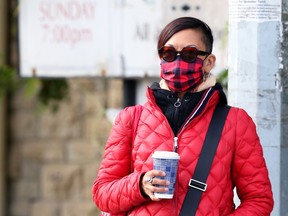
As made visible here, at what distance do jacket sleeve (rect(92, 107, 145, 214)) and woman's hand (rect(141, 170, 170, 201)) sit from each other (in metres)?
0.12

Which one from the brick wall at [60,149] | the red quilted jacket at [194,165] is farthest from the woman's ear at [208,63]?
the brick wall at [60,149]

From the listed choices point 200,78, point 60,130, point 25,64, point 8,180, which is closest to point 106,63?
point 25,64

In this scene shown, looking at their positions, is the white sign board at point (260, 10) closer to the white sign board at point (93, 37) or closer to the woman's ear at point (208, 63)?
the woman's ear at point (208, 63)

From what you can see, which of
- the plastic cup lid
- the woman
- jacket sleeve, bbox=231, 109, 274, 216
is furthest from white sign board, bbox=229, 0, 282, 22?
the plastic cup lid

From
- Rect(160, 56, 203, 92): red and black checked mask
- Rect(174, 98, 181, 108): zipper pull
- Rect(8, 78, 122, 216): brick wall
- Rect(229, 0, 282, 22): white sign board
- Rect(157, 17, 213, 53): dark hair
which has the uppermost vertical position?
Rect(229, 0, 282, 22): white sign board

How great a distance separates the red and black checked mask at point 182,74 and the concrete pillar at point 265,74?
0.61 meters

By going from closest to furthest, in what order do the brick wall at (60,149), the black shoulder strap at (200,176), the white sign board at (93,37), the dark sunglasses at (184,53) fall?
the black shoulder strap at (200,176) < the dark sunglasses at (184,53) < the white sign board at (93,37) < the brick wall at (60,149)

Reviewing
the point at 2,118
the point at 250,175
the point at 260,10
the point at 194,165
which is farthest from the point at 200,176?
the point at 2,118

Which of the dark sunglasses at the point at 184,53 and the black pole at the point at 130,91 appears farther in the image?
the black pole at the point at 130,91

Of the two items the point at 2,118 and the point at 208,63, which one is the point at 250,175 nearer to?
the point at 208,63

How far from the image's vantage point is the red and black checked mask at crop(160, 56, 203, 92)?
3.75 m

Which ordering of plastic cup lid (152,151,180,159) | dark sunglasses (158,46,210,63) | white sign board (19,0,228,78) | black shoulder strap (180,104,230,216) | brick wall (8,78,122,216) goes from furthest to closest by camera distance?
brick wall (8,78,122,216), white sign board (19,0,228,78), dark sunglasses (158,46,210,63), black shoulder strap (180,104,230,216), plastic cup lid (152,151,180,159)

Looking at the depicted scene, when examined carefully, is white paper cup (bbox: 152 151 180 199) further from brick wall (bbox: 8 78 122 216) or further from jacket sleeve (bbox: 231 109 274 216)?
brick wall (bbox: 8 78 122 216)

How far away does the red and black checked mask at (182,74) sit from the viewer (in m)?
3.75
